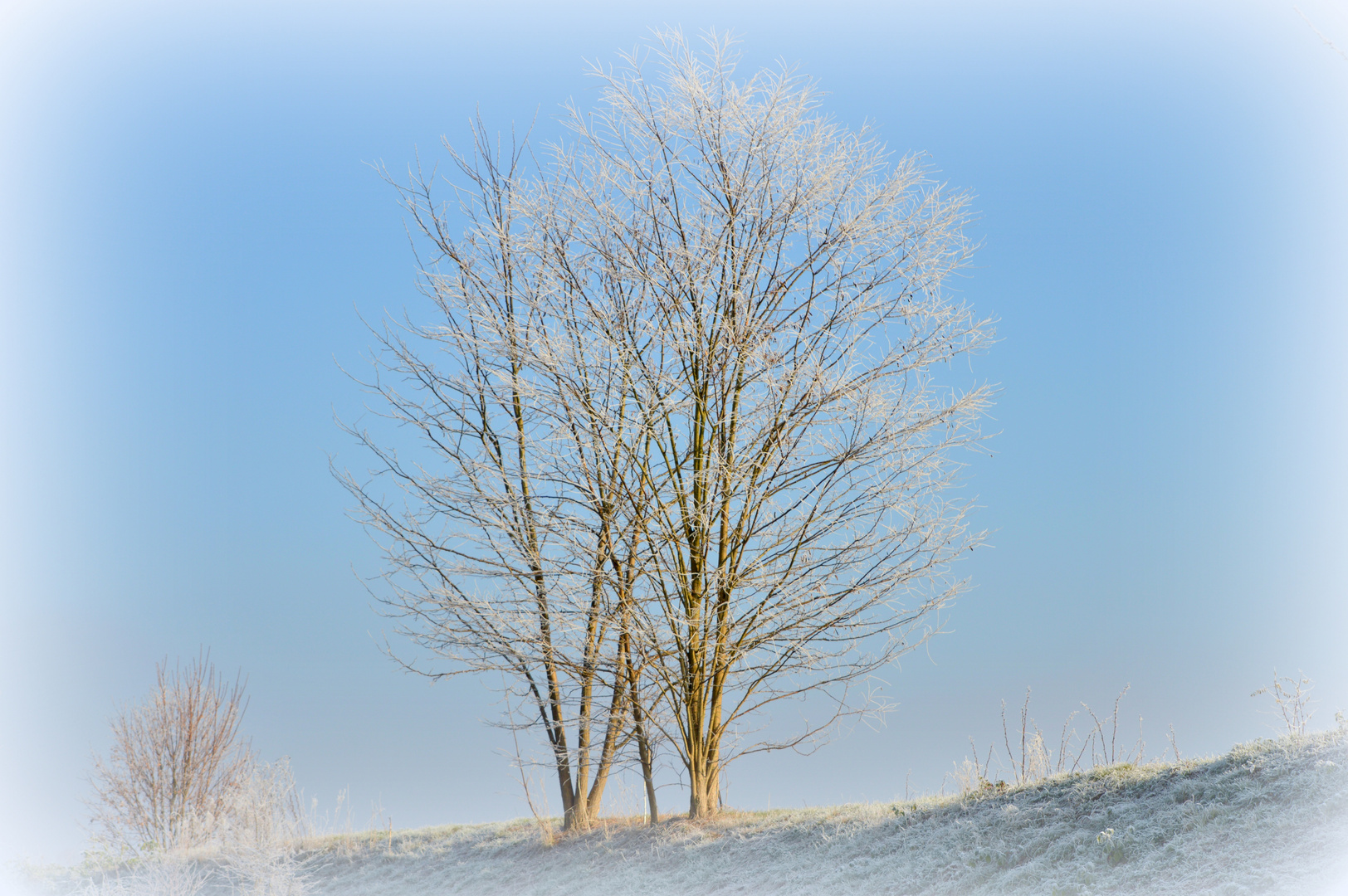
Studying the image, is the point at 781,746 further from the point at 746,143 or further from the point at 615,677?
the point at 746,143

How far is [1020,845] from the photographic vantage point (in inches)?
189

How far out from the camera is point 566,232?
760 cm

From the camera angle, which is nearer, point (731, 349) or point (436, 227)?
point (731, 349)

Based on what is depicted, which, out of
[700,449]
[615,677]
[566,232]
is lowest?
[615,677]

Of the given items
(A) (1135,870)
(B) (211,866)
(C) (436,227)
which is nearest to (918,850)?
(A) (1135,870)

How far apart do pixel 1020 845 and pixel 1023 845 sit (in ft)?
0.06

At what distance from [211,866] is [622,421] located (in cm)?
636

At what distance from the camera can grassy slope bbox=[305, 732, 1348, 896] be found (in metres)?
4.01

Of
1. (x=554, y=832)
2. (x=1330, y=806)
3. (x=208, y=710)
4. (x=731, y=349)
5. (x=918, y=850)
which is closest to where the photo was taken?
(x=1330, y=806)

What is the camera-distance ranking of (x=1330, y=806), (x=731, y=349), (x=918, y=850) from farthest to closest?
1. (x=731, y=349)
2. (x=918, y=850)
3. (x=1330, y=806)

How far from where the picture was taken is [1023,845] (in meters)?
4.78

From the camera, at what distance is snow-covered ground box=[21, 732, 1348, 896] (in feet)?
13.1

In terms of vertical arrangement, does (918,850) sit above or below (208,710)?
below

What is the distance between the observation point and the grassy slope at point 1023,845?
4.01 m
